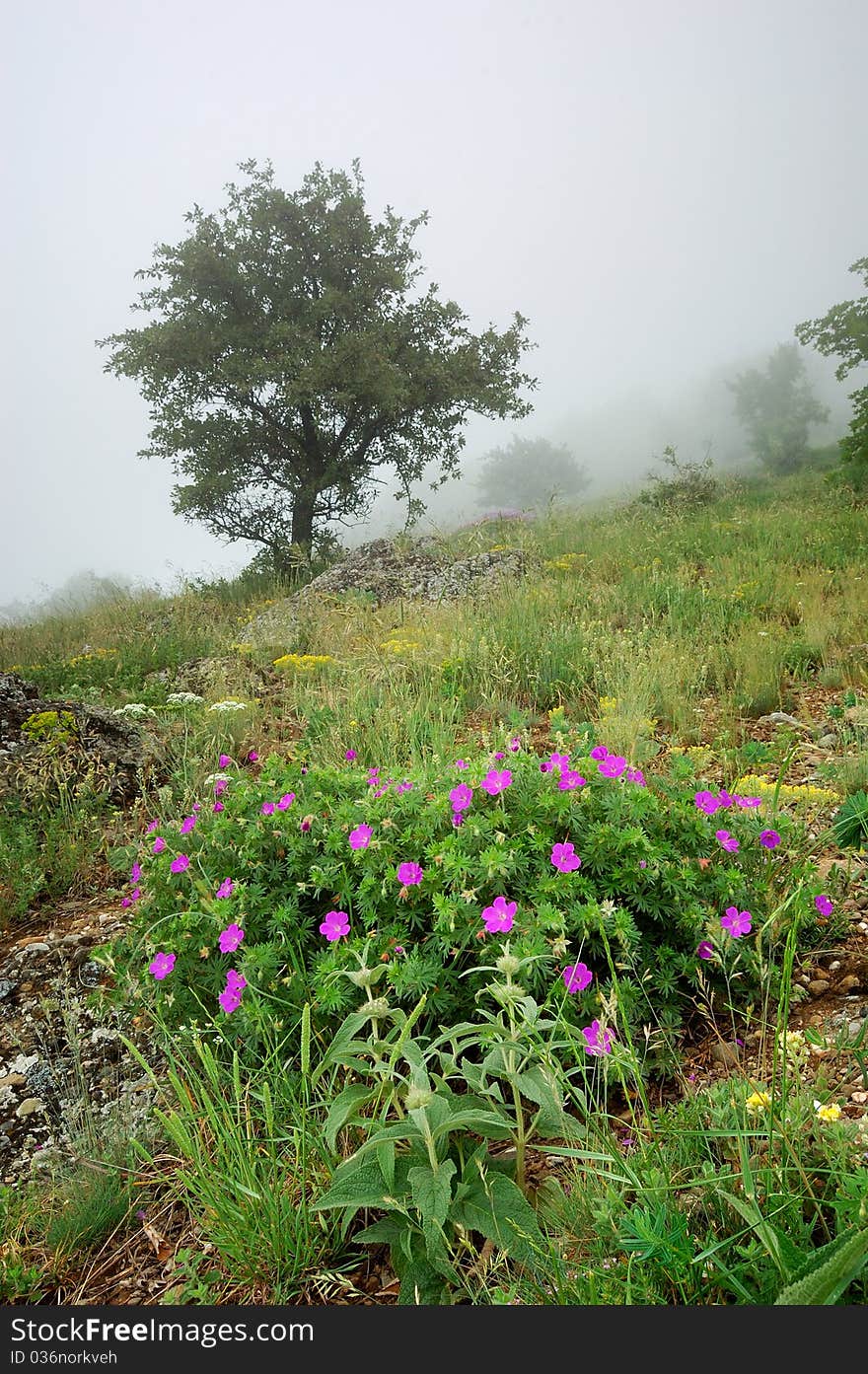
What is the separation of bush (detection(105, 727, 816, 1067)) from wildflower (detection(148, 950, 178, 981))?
4cm

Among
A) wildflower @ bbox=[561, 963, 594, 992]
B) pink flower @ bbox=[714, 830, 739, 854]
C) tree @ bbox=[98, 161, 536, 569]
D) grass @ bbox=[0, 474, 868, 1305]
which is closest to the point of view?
grass @ bbox=[0, 474, 868, 1305]

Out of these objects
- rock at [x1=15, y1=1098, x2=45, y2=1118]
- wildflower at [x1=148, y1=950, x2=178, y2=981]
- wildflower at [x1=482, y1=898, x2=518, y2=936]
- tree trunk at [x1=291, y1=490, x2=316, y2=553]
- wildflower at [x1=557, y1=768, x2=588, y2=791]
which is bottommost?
rock at [x1=15, y1=1098, x2=45, y2=1118]

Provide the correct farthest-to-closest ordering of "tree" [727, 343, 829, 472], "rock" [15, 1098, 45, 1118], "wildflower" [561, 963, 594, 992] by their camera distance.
Answer: "tree" [727, 343, 829, 472]
"rock" [15, 1098, 45, 1118]
"wildflower" [561, 963, 594, 992]

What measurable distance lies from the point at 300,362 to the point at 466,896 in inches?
513

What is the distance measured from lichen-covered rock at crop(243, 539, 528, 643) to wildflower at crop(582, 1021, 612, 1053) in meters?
5.99

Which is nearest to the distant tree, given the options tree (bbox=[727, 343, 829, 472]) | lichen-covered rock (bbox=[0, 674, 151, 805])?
tree (bbox=[727, 343, 829, 472])

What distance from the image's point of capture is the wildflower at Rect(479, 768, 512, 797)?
195 centimetres

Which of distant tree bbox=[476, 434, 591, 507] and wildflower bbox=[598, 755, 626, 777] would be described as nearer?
wildflower bbox=[598, 755, 626, 777]

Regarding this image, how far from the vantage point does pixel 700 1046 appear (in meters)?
1.76

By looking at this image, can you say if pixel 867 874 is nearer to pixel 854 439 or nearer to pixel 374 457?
pixel 854 439

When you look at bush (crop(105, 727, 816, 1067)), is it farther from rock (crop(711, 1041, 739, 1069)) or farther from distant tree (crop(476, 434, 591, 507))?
distant tree (crop(476, 434, 591, 507))

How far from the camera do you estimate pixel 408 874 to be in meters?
1.79

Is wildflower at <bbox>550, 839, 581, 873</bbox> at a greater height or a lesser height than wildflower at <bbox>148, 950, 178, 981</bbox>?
greater

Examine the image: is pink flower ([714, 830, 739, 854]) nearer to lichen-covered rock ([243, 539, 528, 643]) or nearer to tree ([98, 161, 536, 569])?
lichen-covered rock ([243, 539, 528, 643])
